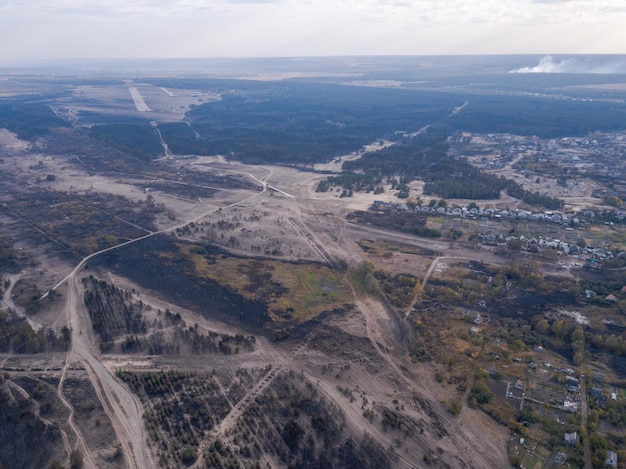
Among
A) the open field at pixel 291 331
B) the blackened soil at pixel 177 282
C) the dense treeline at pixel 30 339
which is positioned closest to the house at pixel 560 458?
the open field at pixel 291 331

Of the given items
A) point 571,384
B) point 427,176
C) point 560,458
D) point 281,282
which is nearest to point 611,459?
point 560,458

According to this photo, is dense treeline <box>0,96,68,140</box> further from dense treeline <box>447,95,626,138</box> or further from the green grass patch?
dense treeline <box>447,95,626,138</box>

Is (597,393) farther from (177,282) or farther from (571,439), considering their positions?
(177,282)

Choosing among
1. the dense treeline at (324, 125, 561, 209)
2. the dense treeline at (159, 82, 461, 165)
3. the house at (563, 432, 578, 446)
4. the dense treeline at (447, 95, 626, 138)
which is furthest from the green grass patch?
the dense treeline at (447, 95, 626, 138)

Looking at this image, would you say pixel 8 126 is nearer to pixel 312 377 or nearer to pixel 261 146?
pixel 261 146

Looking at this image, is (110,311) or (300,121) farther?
(300,121)

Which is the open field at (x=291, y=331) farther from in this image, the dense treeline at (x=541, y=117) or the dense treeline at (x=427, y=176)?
the dense treeline at (x=541, y=117)
